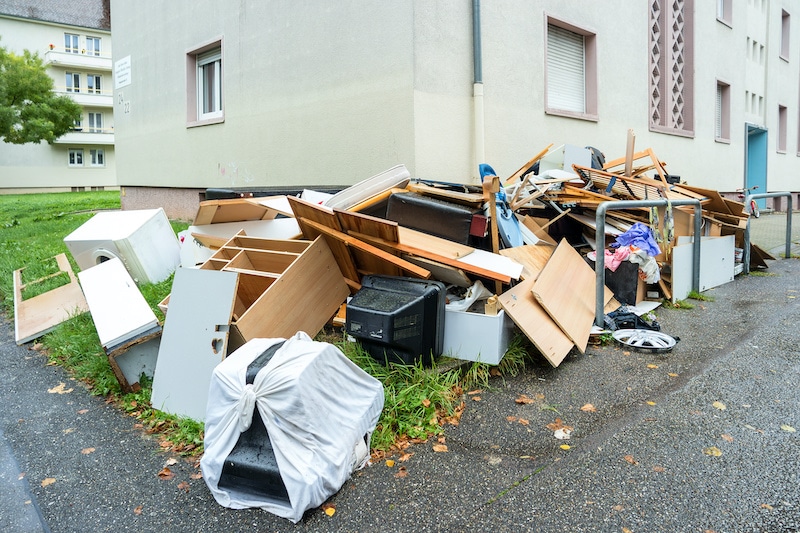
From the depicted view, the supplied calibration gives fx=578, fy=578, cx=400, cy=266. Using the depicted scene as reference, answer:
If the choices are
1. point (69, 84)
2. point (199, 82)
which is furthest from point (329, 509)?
point (69, 84)

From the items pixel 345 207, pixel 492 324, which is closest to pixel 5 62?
pixel 345 207

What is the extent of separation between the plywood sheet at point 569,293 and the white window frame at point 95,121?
156ft

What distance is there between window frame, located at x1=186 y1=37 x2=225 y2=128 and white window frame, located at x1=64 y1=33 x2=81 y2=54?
3711 centimetres

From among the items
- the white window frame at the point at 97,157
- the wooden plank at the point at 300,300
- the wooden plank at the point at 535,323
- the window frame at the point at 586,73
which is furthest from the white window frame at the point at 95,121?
the wooden plank at the point at 535,323

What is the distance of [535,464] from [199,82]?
10.6 m

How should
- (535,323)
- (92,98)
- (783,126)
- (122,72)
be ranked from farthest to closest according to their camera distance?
(92,98)
(783,126)
(122,72)
(535,323)

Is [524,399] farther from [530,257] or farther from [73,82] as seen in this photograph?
[73,82]

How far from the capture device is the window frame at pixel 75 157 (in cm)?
4310

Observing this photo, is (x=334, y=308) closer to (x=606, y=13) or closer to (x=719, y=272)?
(x=719, y=272)

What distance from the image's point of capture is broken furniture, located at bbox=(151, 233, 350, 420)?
364cm

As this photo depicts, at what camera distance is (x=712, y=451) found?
292 cm

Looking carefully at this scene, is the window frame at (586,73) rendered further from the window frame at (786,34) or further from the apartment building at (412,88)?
the window frame at (786,34)

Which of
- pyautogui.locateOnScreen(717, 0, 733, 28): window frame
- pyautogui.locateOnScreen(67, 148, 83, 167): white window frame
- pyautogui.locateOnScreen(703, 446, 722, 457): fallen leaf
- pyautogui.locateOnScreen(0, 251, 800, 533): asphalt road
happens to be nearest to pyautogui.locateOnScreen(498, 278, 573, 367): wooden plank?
pyautogui.locateOnScreen(0, 251, 800, 533): asphalt road

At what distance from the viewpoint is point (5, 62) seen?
94.8 ft
